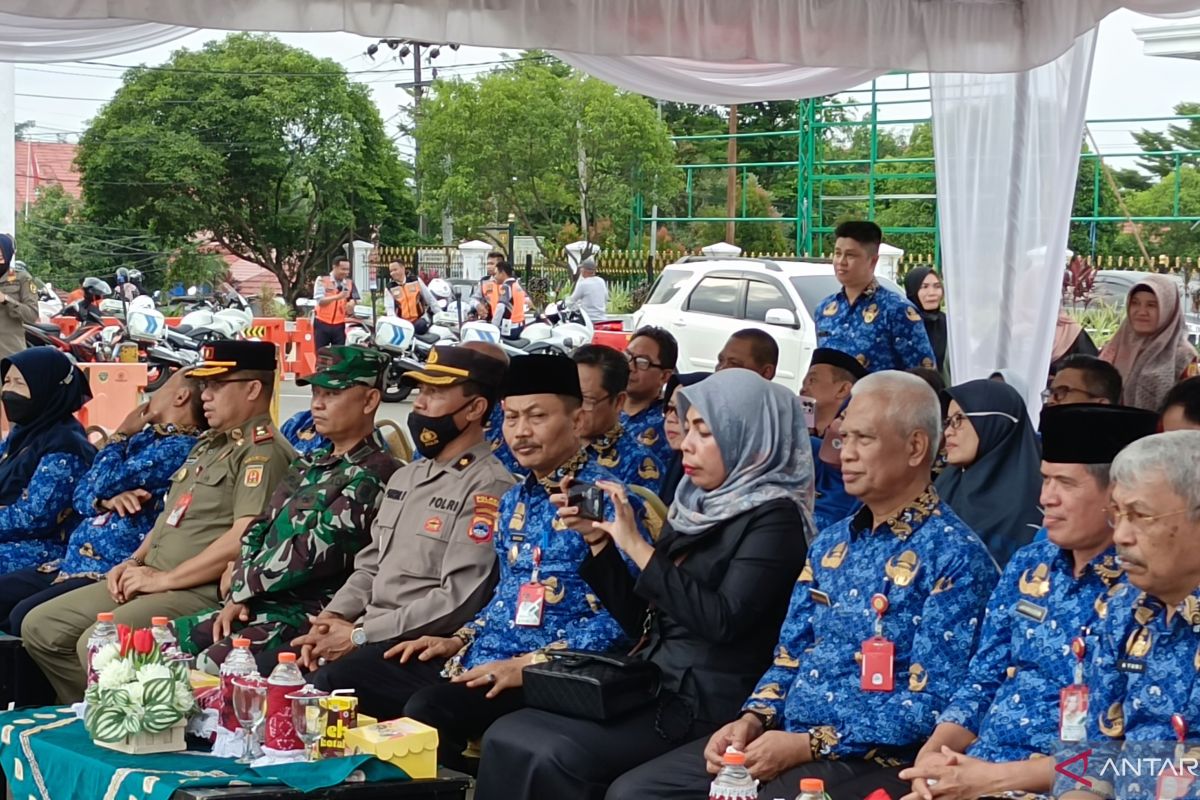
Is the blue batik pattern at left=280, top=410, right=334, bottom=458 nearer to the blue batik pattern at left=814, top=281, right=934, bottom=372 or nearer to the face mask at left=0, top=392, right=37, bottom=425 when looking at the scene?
the face mask at left=0, top=392, right=37, bottom=425

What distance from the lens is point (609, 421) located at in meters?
5.39

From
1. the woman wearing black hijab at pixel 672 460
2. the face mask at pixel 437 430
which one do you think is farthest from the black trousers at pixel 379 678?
the woman wearing black hijab at pixel 672 460

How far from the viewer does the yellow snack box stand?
11.4ft

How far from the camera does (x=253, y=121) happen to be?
32.7 m

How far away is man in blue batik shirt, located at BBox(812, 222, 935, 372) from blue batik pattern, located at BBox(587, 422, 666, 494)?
60.4 inches

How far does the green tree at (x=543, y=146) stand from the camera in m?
27.4

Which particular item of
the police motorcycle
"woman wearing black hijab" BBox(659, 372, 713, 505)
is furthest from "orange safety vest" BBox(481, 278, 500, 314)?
"woman wearing black hijab" BBox(659, 372, 713, 505)

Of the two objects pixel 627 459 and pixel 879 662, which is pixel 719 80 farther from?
pixel 879 662

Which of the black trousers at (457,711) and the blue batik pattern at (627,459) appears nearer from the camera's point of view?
the black trousers at (457,711)

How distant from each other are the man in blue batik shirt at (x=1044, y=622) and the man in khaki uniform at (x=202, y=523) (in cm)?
284

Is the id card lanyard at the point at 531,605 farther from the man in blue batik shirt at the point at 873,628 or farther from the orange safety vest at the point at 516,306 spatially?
the orange safety vest at the point at 516,306

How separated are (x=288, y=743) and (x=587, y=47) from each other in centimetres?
308

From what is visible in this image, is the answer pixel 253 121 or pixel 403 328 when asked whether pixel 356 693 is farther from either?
pixel 253 121

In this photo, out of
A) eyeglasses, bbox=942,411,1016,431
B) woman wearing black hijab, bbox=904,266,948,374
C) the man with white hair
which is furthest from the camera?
woman wearing black hijab, bbox=904,266,948,374
